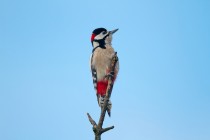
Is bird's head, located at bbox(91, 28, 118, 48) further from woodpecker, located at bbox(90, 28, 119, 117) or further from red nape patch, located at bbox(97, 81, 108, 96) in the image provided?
red nape patch, located at bbox(97, 81, 108, 96)

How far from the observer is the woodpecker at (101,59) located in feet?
27.4

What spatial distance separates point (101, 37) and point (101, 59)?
69 centimetres

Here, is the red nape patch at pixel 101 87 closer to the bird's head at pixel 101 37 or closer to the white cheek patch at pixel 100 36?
the bird's head at pixel 101 37

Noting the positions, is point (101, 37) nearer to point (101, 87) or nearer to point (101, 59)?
point (101, 59)

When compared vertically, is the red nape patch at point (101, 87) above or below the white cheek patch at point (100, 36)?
below

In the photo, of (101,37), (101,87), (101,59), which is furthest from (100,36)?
(101,87)

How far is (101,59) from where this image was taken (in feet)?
28.3

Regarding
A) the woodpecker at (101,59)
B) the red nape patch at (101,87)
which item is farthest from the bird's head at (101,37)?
the red nape patch at (101,87)

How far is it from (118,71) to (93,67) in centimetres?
67

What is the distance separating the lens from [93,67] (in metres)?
8.75

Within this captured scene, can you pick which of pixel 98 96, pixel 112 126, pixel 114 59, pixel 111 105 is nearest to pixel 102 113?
pixel 112 126

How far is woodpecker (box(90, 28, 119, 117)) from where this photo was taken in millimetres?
8352

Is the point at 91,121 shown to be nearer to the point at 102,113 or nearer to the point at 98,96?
Result: the point at 102,113

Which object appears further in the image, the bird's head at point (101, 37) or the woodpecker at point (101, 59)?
the bird's head at point (101, 37)
